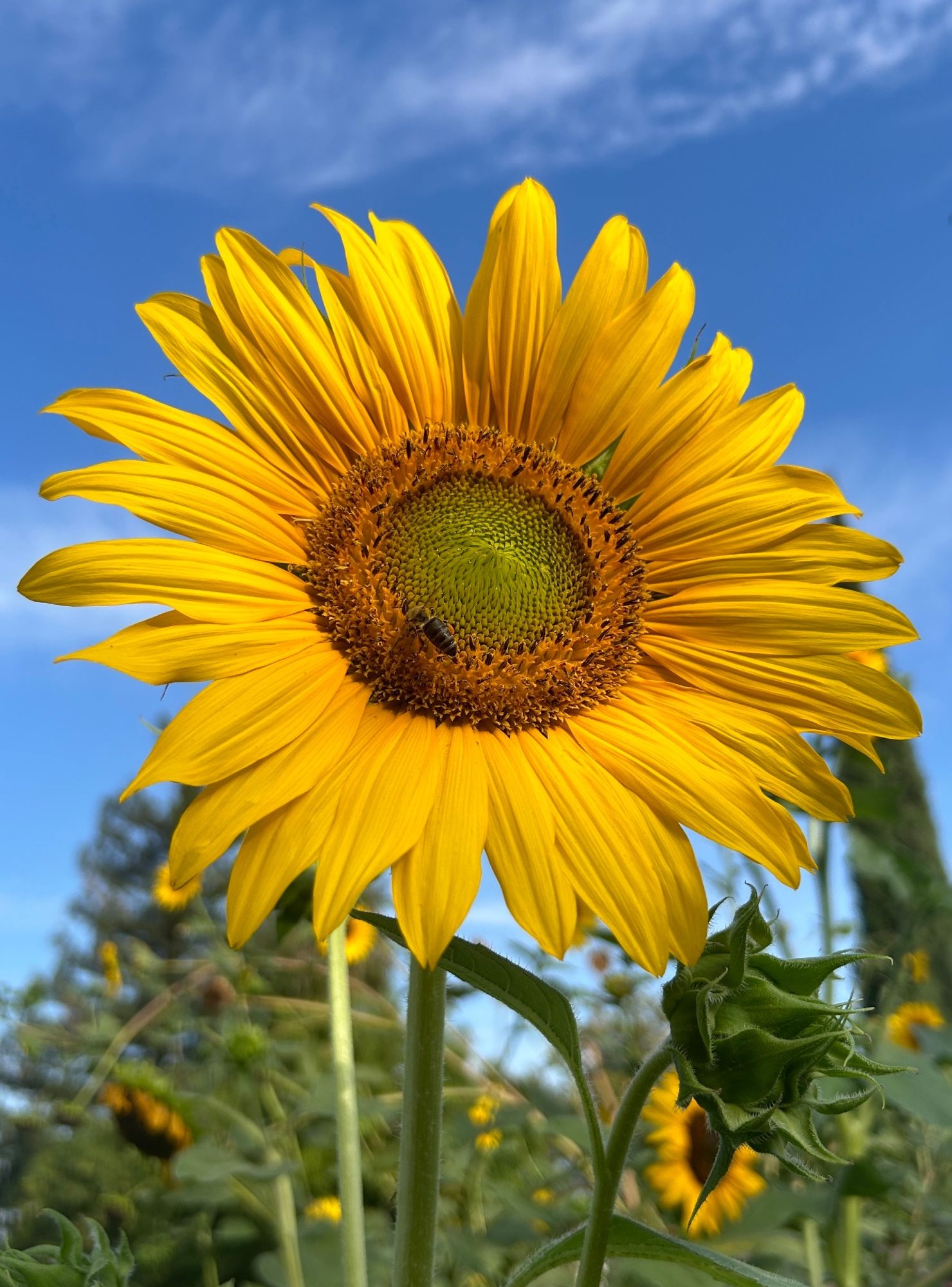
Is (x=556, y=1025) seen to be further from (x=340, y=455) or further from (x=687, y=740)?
(x=340, y=455)

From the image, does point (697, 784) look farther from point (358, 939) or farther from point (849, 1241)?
point (358, 939)

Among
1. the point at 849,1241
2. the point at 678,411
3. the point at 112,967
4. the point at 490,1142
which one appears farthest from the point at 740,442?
the point at 112,967

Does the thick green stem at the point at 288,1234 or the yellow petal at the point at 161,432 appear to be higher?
the yellow petal at the point at 161,432

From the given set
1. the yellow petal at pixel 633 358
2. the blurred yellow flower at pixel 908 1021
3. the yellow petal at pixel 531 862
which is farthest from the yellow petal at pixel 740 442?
the blurred yellow flower at pixel 908 1021

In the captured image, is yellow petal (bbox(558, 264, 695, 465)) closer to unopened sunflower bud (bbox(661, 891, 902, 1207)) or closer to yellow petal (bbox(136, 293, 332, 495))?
yellow petal (bbox(136, 293, 332, 495))

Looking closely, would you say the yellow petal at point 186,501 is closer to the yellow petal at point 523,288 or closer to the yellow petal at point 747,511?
the yellow petal at point 523,288

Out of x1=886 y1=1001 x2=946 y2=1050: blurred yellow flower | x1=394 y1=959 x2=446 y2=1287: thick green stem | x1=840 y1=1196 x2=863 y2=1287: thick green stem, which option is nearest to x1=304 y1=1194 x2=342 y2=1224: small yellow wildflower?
x1=840 y1=1196 x2=863 y2=1287: thick green stem
